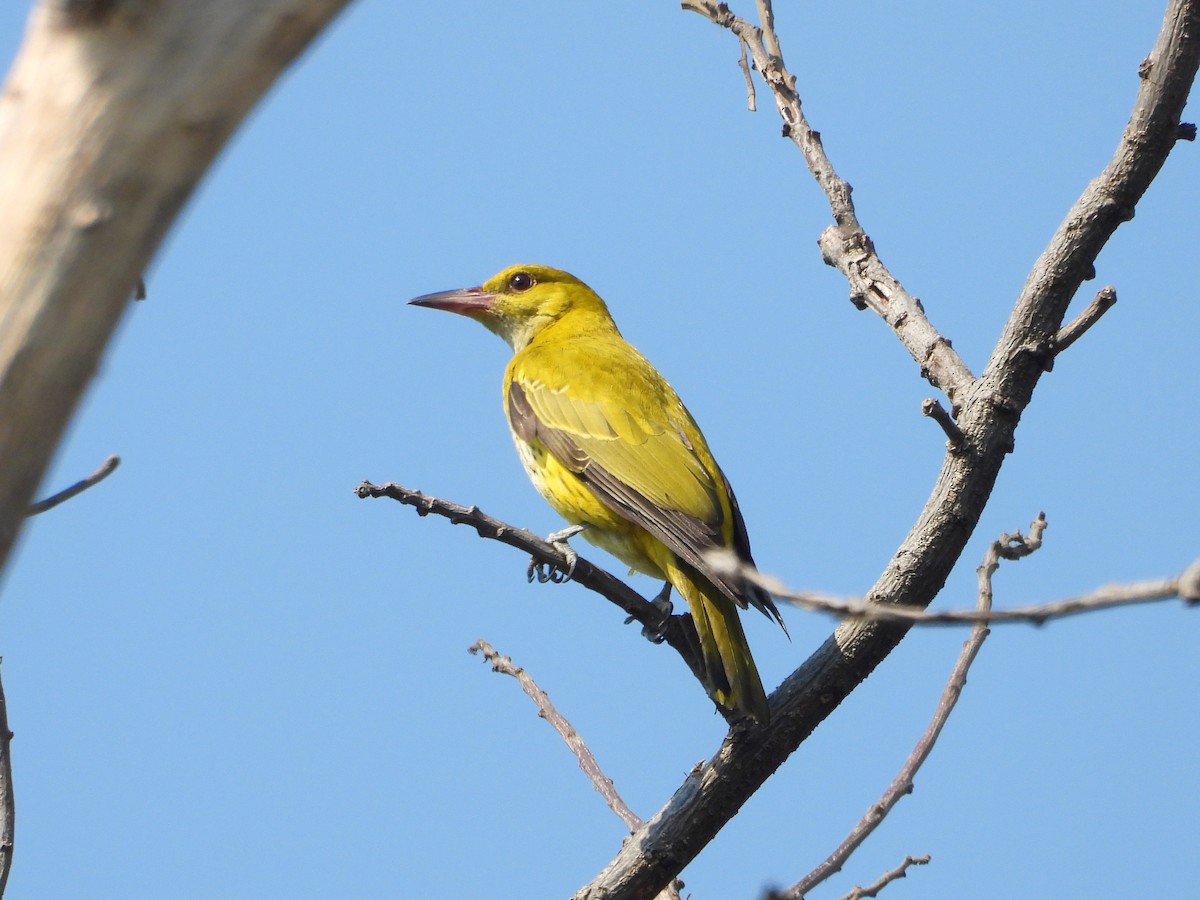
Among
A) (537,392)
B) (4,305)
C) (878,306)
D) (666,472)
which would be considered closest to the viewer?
(4,305)

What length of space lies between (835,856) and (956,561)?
897 mm

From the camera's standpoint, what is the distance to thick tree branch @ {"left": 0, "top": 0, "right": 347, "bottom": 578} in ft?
5.00

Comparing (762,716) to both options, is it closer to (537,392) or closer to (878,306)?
(878,306)

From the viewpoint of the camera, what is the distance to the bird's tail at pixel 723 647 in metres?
4.06

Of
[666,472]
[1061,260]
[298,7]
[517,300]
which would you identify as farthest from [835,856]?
[517,300]

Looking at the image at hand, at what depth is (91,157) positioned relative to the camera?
158 centimetres

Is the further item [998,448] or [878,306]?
[878,306]

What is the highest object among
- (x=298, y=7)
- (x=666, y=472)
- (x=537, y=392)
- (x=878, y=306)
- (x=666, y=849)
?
(x=537, y=392)

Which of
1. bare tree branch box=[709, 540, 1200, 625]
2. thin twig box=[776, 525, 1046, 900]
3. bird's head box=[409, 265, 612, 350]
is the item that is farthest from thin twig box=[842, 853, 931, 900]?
bird's head box=[409, 265, 612, 350]

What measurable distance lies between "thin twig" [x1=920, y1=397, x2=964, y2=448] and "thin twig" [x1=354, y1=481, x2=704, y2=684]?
1185 millimetres

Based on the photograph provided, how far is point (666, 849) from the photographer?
388cm

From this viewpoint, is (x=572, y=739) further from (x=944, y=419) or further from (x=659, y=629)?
(x=944, y=419)

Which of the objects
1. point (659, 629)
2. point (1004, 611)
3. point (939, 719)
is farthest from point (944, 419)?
point (1004, 611)

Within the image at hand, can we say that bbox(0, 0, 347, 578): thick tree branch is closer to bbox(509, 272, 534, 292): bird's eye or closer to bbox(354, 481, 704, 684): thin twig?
bbox(354, 481, 704, 684): thin twig
